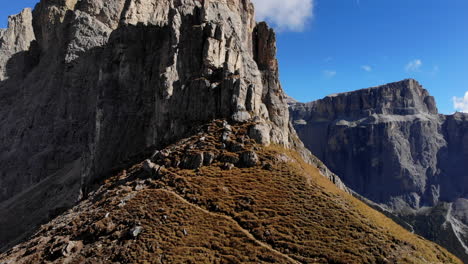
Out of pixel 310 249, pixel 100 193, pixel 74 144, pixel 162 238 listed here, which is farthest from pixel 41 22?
pixel 310 249

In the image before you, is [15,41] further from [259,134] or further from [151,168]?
[259,134]

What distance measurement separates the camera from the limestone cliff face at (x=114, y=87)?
55594 mm

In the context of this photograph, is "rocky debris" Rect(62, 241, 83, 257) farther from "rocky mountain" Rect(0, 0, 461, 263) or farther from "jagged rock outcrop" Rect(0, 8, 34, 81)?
"jagged rock outcrop" Rect(0, 8, 34, 81)

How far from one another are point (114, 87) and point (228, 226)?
2095 inches

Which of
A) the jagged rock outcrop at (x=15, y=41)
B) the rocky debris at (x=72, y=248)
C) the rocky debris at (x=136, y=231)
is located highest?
the jagged rock outcrop at (x=15, y=41)

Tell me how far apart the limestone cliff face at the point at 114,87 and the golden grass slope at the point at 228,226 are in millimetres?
9274

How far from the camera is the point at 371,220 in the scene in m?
34.1

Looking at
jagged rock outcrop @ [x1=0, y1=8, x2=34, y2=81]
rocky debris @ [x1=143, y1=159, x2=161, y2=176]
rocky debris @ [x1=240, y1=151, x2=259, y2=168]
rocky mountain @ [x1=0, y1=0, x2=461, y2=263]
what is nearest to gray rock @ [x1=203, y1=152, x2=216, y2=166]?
rocky mountain @ [x1=0, y1=0, x2=461, y2=263]

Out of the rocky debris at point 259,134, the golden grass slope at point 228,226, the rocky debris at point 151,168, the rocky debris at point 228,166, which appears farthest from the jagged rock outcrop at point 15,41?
the rocky debris at point 228,166

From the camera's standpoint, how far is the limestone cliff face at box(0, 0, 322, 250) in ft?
182

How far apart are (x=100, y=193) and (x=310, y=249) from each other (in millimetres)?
28019

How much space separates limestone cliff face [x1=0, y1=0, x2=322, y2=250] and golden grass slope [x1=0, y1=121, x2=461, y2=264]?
927cm

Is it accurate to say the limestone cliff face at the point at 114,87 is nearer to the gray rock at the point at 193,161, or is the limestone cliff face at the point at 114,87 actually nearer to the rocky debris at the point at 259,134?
the rocky debris at the point at 259,134

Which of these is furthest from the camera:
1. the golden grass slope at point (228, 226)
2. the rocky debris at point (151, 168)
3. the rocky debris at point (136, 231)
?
the rocky debris at point (151, 168)
